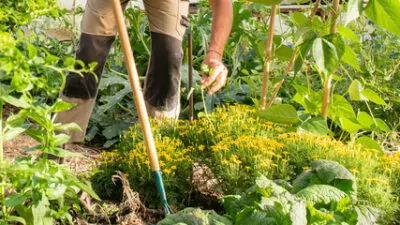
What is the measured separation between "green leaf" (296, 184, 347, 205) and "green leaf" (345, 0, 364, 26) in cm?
65

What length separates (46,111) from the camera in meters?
1.66

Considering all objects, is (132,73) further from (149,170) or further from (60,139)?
(60,139)

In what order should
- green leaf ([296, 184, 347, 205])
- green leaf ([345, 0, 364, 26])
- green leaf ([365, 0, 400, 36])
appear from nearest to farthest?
green leaf ([296, 184, 347, 205])
green leaf ([345, 0, 364, 26])
green leaf ([365, 0, 400, 36])

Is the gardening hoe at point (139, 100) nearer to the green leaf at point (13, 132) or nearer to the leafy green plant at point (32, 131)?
the leafy green plant at point (32, 131)

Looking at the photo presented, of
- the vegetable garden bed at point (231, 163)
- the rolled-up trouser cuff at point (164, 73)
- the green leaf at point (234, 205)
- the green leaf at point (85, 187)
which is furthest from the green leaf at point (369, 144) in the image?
the green leaf at point (85, 187)

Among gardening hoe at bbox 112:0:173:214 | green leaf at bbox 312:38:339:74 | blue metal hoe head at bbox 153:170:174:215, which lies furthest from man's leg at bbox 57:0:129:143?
green leaf at bbox 312:38:339:74

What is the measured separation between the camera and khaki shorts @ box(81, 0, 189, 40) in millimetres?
3160

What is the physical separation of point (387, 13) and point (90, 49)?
150 cm

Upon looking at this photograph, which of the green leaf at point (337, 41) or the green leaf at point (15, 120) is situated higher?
the green leaf at point (337, 41)

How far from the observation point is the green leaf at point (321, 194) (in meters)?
2.06

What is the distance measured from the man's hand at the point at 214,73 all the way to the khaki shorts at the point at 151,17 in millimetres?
638

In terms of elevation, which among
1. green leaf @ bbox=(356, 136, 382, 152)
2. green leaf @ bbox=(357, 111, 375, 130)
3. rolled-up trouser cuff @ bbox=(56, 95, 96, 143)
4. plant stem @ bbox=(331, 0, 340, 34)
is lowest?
rolled-up trouser cuff @ bbox=(56, 95, 96, 143)

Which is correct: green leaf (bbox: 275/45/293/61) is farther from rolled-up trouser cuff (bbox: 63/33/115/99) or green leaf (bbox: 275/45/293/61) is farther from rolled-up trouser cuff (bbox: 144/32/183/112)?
rolled-up trouser cuff (bbox: 63/33/115/99)

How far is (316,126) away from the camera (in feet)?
9.14
